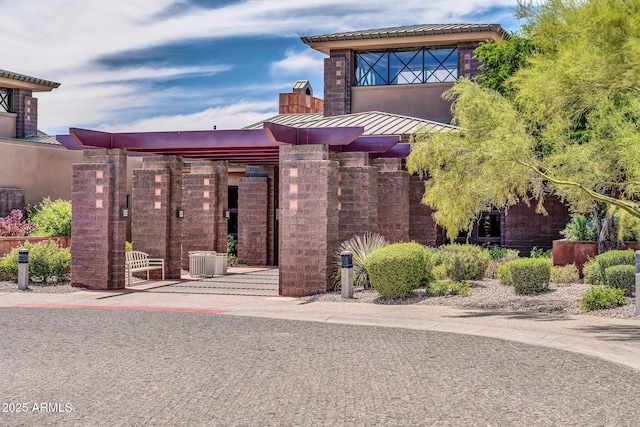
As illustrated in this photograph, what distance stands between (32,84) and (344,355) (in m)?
35.4

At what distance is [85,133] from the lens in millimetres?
21812

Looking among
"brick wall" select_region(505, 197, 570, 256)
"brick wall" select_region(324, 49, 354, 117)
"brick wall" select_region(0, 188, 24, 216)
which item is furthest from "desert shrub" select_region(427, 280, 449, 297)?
"brick wall" select_region(0, 188, 24, 216)

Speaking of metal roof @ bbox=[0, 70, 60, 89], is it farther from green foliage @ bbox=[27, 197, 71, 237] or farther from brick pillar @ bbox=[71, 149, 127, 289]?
brick pillar @ bbox=[71, 149, 127, 289]

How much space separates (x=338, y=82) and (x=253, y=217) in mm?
8497

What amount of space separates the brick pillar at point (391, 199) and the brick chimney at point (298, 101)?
2004 centimetres

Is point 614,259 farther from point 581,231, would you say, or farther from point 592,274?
point 581,231

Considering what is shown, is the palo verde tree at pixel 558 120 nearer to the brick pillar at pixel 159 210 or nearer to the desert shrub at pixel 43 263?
the brick pillar at pixel 159 210

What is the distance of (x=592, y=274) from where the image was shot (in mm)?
21234

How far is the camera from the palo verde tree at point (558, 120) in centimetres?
1595

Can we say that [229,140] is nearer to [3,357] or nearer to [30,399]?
[3,357]

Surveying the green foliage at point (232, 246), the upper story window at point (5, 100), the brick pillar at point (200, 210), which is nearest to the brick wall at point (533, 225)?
the brick pillar at point (200, 210)

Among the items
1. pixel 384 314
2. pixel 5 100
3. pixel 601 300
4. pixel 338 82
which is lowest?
pixel 384 314

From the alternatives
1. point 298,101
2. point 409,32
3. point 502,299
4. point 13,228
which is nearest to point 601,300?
point 502,299

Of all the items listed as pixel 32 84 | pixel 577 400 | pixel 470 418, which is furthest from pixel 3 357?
pixel 32 84
